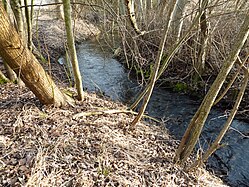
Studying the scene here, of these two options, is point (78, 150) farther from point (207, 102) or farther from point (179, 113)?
point (179, 113)

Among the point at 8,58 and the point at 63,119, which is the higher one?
the point at 8,58

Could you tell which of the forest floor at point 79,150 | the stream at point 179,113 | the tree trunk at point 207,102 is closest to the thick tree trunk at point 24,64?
the forest floor at point 79,150

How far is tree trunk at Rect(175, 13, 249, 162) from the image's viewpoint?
2.26 metres

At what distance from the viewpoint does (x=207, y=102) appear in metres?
2.59

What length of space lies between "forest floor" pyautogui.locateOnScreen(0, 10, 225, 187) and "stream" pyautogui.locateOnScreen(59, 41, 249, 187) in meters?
0.79

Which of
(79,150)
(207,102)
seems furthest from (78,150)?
(207,102)

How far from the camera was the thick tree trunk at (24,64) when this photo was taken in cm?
243

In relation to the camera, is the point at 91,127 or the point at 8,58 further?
the point at 91,127

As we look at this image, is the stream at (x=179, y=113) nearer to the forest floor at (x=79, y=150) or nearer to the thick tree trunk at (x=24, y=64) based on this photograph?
the forest floor at (x=79, y=150)

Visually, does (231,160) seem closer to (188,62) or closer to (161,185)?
(161,185)

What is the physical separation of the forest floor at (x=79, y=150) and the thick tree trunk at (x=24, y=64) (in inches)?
8.9

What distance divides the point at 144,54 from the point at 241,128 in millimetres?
4256

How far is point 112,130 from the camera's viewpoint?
3410 mm

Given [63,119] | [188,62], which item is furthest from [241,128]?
[63,119]
